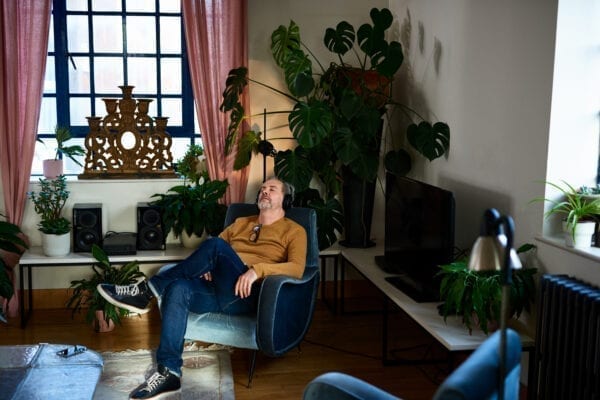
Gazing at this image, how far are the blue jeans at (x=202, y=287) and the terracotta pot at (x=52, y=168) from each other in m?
1.50

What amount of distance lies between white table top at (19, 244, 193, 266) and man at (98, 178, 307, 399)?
0.60m

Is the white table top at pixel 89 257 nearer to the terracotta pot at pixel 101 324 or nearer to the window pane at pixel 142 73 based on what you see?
the terracotta pot at pixel 101 324

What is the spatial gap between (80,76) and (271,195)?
194 centimetres

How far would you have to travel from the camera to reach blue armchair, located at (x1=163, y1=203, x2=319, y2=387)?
3750mm

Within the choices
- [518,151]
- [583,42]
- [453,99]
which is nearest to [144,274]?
[453,99]

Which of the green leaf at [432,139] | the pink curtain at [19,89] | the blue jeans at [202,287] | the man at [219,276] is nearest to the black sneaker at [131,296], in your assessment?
the man at [219,276]

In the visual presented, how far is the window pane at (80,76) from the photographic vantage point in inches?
207

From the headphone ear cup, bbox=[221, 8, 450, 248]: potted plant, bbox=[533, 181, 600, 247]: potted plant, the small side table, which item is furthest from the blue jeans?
bbox=[533, 181, 600, 247]: potted plant

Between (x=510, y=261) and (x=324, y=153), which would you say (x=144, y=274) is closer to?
(x=324, y=153)

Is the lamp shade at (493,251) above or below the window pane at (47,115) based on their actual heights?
below

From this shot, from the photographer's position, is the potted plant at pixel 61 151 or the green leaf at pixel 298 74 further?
the potted plant at pixel 61 151

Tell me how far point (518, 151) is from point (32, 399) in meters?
2.42

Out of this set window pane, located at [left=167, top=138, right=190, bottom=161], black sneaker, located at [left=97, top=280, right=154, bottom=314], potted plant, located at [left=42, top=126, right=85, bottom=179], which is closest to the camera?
black sneaker, located at [left=97, top=280, right=154, bottom=314]

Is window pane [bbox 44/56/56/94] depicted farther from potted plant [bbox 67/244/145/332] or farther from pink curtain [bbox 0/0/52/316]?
potted plant [bbox 67/244/145/332]
